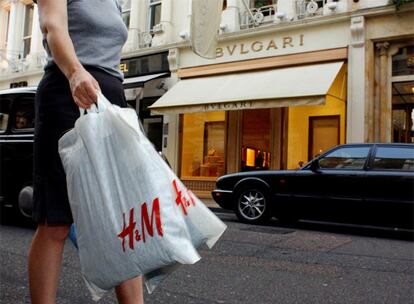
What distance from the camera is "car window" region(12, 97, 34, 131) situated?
272 inches

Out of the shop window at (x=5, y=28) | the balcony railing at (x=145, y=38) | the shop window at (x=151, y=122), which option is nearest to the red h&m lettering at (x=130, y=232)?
the shop window at (x=151, y=122)

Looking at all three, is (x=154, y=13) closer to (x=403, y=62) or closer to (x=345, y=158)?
(x=403, y=62)

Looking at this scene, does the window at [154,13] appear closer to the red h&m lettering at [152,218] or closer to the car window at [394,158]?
the car window at [394,158]

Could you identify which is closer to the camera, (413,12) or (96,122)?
(96,122)

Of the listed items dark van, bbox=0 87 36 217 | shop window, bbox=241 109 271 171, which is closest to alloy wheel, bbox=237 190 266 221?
dark van, bbox=0 87 36 217

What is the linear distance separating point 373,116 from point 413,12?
8.69ft

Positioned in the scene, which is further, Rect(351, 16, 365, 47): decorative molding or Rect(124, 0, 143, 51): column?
Rect(124, 0, 143, 51): column

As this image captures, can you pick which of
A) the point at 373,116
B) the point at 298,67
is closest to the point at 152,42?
the point at 298,67

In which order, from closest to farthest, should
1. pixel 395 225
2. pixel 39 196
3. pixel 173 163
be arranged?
pixel 39 196, pixel 395 225, pixel 173 163

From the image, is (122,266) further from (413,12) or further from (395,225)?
(413,12)

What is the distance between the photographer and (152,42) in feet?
54.8

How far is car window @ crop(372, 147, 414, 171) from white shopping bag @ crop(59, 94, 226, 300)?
6.59m

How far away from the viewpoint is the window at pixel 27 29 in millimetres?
22719

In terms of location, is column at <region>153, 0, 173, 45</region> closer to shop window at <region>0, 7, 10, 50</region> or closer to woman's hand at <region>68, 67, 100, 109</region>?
shop window at <region>0, 7, 10, 50</region>
